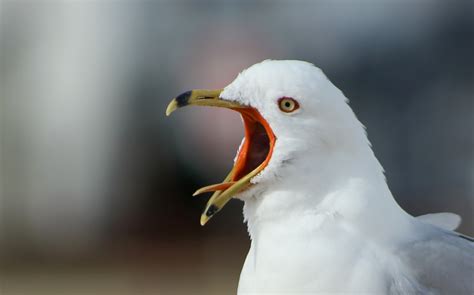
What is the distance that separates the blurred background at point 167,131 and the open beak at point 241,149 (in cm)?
353

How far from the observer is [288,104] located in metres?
1.80

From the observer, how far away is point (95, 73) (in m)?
6.75

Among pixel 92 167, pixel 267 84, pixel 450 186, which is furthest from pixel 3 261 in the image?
pixel 267 84

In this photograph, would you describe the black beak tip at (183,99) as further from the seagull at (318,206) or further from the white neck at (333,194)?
the white neck at (333,194)

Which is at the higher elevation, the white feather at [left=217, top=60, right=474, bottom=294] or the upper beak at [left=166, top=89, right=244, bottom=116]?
the upper beak at [left=166, top=89, right=244, bottom=116]

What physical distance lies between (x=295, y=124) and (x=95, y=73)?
5129 mm

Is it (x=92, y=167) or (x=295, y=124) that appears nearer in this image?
(x=295, y=124)

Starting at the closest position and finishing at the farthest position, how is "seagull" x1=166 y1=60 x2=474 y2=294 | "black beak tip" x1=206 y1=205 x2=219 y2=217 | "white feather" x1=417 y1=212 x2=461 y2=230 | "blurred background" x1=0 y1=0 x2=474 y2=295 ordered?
"seagull" x1=166 y1=60 x2=474 y2=294 → "black beak tip" x1=206 y1=205 x2=219 y2=217 → "white feather" x1=417 y1=212 x2=461 y2=230 → "blurred background" x1=0 y1=0 x2=474 y2=295

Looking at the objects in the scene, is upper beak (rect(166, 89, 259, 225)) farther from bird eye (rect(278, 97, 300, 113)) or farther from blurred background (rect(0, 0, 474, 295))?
blurred background (rect(0, 0, 474, 295))

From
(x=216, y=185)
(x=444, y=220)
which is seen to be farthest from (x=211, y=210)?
(x=444, y=220)

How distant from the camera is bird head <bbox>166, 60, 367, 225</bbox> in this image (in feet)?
5.86

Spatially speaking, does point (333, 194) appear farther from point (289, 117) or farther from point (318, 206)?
point (289, 117)

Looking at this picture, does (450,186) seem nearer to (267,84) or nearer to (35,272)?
(35,272)

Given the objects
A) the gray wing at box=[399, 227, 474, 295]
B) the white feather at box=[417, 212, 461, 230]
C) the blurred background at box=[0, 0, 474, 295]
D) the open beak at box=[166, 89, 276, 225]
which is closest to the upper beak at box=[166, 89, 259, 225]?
the open beak at box=[166, 89, 276, 225]
